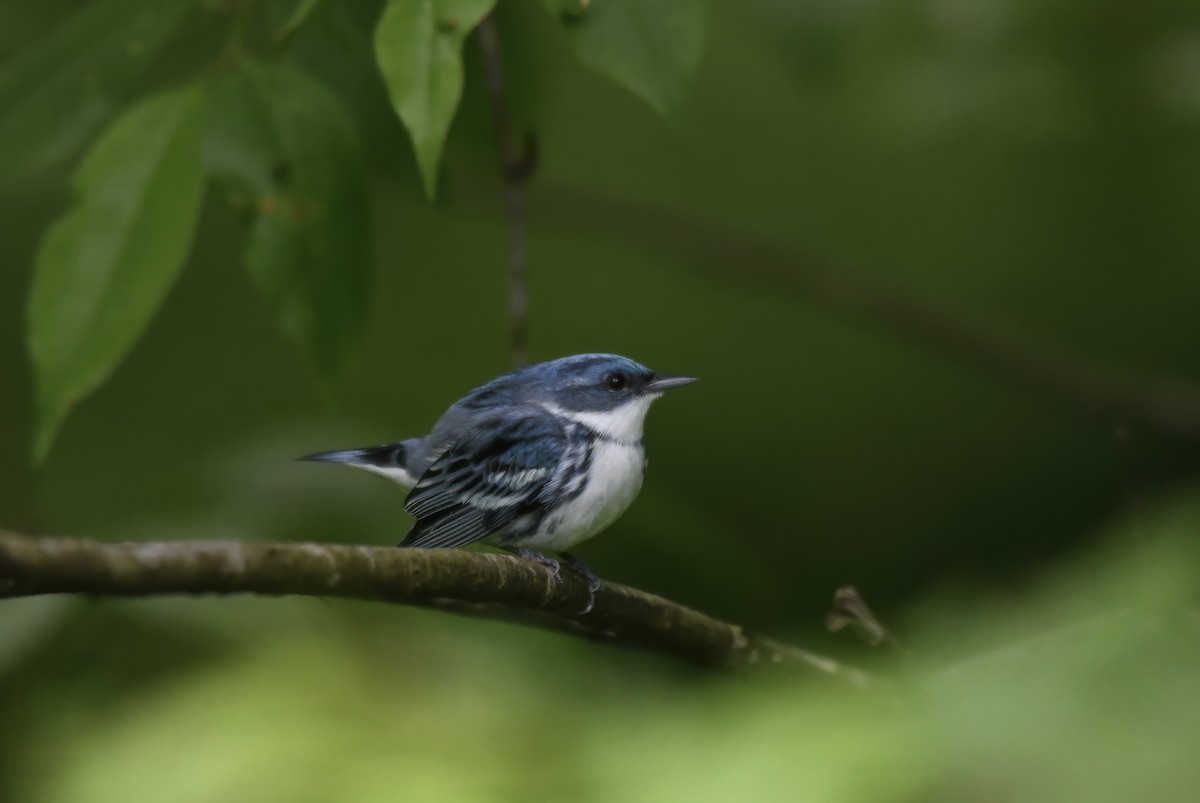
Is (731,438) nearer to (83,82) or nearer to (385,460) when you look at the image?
(385,460)

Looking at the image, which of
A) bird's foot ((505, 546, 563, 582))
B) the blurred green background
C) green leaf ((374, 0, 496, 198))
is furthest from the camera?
bird's foot ((505, 546, 563, 582))

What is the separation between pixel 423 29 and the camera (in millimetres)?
1878

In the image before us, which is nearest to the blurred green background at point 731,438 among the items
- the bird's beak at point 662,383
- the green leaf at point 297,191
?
the green leaf at point 297,191

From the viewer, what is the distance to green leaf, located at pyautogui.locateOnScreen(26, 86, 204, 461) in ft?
7.10

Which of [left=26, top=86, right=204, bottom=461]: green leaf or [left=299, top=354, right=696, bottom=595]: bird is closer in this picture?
[left=26, top=86, right=204, bottom=461]: green leaf

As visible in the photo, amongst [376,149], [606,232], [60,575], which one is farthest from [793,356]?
[60,575]

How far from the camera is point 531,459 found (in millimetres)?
3184

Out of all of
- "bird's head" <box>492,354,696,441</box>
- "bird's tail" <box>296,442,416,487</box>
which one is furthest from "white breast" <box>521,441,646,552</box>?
"bird's tail" <box>296,442,416,487</box>

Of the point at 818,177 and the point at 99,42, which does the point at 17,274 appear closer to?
the point at 99,42

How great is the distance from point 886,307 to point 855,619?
7.79 ft

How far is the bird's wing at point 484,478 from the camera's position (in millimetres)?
3023

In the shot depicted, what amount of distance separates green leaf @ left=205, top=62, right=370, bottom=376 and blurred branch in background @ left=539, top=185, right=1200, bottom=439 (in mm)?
2313

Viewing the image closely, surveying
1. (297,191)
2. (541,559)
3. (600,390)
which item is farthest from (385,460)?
(297,191)

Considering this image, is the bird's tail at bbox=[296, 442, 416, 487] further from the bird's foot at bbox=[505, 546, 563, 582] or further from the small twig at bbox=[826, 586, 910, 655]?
the small twig at bbox=[826, 586, 910, 655]
